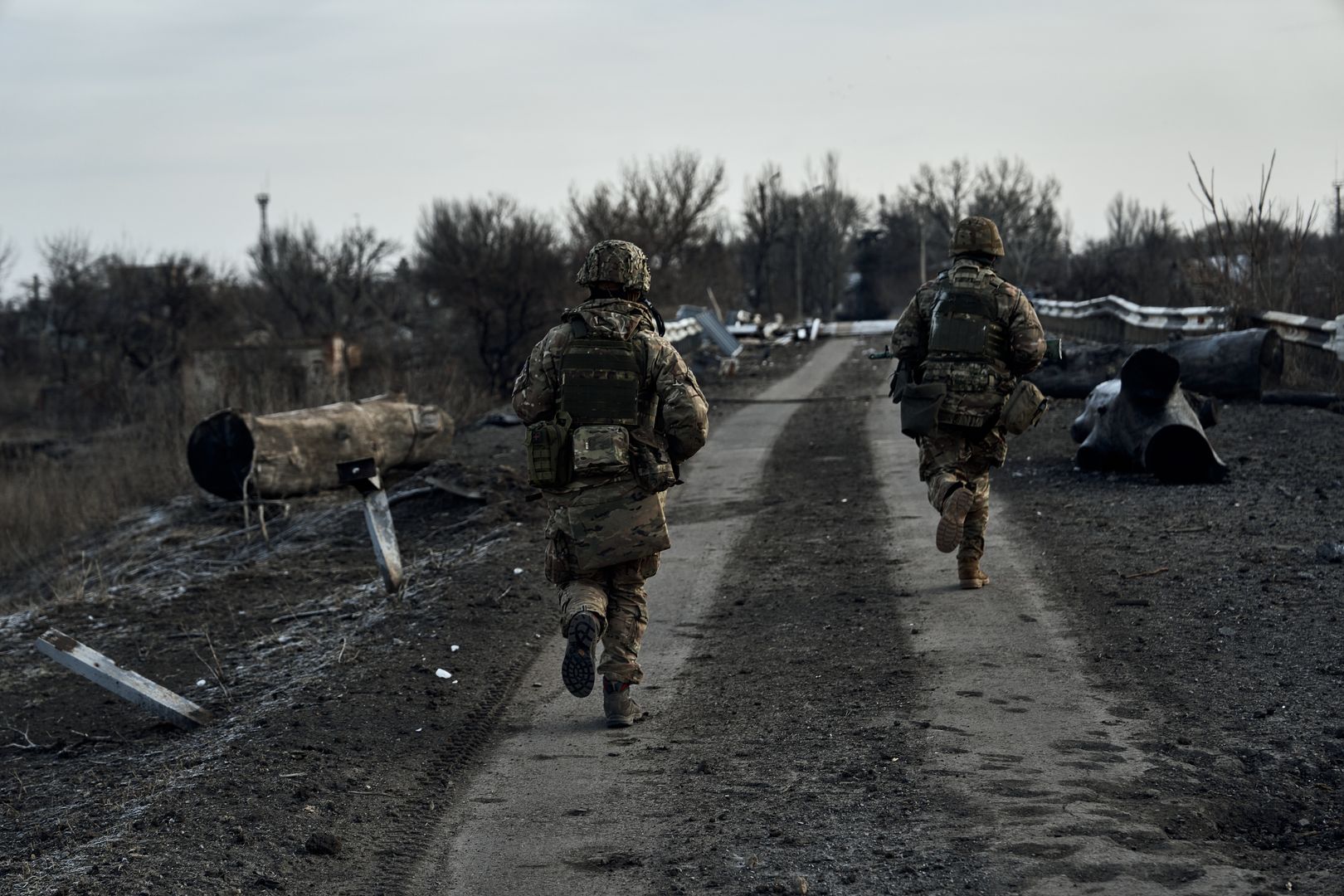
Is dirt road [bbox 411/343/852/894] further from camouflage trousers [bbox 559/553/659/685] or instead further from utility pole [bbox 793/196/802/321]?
utility pole [bbox 793/196/802/321]

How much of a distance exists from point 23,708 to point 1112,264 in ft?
86.4

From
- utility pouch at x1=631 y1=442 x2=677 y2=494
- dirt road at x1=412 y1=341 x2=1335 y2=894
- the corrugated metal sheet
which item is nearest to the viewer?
dirt road at x1=412 y1=341 x2=1335 y2=894

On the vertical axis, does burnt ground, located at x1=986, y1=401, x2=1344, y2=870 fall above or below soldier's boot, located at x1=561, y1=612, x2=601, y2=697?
below

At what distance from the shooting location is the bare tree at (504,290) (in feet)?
102

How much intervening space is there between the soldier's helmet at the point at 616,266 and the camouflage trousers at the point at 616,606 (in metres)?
1.18

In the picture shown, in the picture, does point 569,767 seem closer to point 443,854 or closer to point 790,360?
point 443,854

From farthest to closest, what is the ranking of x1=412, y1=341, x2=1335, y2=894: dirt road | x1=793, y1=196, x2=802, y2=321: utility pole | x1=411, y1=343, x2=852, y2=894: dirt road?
x1=793, y1=196, x2=802, y2=321: utility pole → x1=411, y1=343, x2=852, y2=894: dirt road → x1=412, y1=341, x2=1335, y2=894: dirt road

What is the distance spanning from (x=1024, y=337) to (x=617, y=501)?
300cm

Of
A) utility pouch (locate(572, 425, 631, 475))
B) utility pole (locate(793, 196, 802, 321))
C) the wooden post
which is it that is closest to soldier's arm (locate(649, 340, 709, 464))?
utility pouch (locate(572, 425, 631, 475))

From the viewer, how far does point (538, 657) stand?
22.2 ft

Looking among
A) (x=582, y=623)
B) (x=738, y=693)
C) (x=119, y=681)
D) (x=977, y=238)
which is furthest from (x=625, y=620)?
(x=977, y=238)

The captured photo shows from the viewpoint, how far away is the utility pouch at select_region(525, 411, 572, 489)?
5.61 m

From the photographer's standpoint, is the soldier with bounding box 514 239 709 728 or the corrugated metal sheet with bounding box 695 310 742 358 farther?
the corrugated metal sheet with bounding box 695 310 742 358

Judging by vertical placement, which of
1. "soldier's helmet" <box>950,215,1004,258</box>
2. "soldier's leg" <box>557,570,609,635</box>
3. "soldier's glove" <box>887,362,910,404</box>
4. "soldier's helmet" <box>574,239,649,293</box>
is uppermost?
"soldier's helmet" <box>950,215,1004,258</box>
